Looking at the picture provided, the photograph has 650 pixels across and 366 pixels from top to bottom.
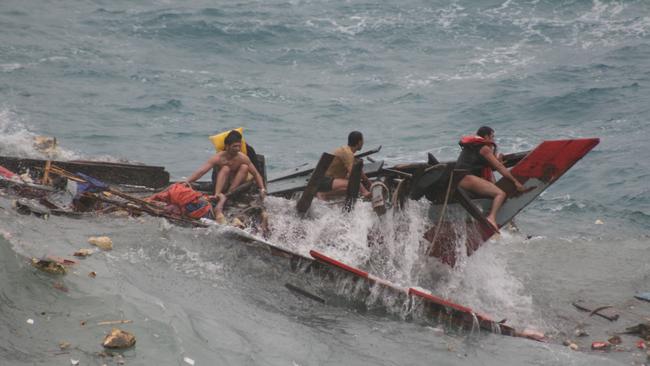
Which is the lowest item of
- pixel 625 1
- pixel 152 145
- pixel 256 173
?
pixel 152 145

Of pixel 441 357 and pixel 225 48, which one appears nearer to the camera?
pixel 441 357

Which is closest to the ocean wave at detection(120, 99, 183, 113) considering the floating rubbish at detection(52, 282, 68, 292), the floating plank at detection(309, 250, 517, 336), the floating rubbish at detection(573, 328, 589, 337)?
the floating plank at detection(309, 250, 517, 336)

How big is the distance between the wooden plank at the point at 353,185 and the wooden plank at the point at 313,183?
1.20ft

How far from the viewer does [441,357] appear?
923 cm

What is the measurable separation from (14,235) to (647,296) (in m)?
8.87

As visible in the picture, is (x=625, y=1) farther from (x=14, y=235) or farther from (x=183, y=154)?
(x=14, y=235)

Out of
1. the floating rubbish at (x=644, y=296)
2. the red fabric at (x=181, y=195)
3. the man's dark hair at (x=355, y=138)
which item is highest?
the man's dark hair at (x=355, y=138)

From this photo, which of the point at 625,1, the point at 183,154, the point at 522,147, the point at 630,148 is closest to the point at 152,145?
the point at 183,154

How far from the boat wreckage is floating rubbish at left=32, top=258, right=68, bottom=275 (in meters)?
2.62

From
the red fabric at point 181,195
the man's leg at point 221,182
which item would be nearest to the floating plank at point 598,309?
the man's leg at point 221,182

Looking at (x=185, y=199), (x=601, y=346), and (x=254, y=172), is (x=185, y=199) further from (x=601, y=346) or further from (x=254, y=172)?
(x=601, y=346)

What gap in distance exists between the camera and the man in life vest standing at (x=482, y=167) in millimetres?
11555

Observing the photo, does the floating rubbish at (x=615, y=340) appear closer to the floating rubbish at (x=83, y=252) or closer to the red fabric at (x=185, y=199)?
the red fabric at (x=185, y=199)

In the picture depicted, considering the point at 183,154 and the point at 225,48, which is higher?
the point at 225,48
